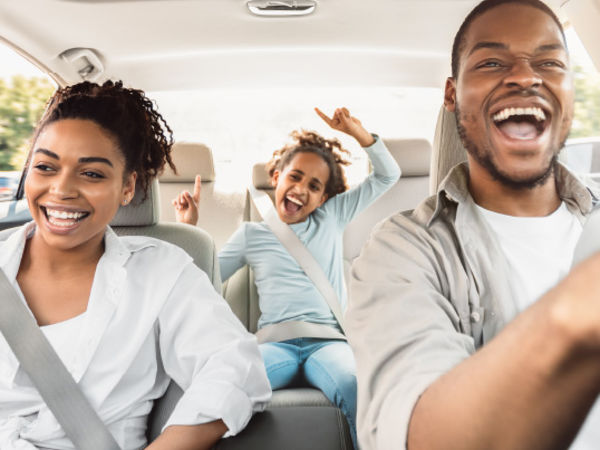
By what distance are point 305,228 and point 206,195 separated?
2.31ft

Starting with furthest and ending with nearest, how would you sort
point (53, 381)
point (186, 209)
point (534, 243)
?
point (186, 209), point (53, 381), point (534, 243)

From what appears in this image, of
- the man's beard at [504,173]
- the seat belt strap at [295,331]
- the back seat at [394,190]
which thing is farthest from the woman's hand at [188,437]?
the back seat at [394,190]

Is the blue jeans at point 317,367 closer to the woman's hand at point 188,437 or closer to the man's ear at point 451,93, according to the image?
the woman's hand at point 188,437

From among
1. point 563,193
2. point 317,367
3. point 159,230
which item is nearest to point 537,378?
point 563,193

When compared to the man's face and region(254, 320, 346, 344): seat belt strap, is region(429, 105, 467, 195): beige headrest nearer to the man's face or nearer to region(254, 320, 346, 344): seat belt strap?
the man's face

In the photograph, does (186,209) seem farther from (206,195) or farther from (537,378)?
(537,378)

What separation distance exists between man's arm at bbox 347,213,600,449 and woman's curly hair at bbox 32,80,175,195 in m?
0.66

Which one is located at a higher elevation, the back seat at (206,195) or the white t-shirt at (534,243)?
the white t-shirt at (534,243)

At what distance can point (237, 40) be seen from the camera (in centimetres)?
215

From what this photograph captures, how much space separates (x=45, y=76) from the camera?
207 centimetres

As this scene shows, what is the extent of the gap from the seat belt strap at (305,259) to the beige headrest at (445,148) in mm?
919

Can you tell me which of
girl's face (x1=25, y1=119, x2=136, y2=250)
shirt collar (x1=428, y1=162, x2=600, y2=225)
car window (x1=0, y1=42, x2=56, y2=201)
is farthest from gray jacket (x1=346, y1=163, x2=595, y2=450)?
car window (x1=0, y1=42, x2=56, y2=201)

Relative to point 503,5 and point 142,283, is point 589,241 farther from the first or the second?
point 142,283

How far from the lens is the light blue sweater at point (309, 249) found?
206cm
